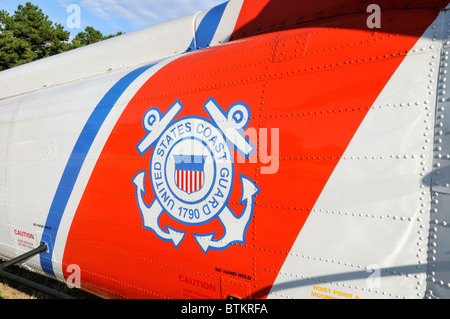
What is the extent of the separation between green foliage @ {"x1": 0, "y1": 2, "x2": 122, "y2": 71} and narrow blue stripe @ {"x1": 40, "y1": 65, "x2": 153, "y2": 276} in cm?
2749

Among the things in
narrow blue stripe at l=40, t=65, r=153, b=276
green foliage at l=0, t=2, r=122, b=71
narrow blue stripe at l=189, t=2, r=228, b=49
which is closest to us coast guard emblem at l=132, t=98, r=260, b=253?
narrow blue stripe at l=40, t=65, r=153, b=276

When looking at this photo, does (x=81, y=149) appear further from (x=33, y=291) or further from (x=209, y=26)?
(x=33, y=291)

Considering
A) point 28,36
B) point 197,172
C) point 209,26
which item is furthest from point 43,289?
point 28,36

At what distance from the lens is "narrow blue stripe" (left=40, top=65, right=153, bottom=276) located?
332 cm

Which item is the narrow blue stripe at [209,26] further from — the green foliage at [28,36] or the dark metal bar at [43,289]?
the green foliage at [28,36]

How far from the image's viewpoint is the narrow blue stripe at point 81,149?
332 centimetres

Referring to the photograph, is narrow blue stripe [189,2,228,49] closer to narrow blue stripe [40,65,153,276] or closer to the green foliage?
narrow blue stripe [40,65,153,276]

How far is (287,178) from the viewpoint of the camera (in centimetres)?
219

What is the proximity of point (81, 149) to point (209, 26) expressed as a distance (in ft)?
5.91

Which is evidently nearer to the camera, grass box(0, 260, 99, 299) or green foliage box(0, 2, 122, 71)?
grass box(0, 260, 99, 299)

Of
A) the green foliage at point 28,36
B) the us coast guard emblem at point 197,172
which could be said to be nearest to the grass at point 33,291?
the us coast guard emblem at point 197,172

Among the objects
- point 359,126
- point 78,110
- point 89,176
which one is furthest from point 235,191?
point 78,110

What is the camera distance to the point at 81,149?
Result: 3406 mm
